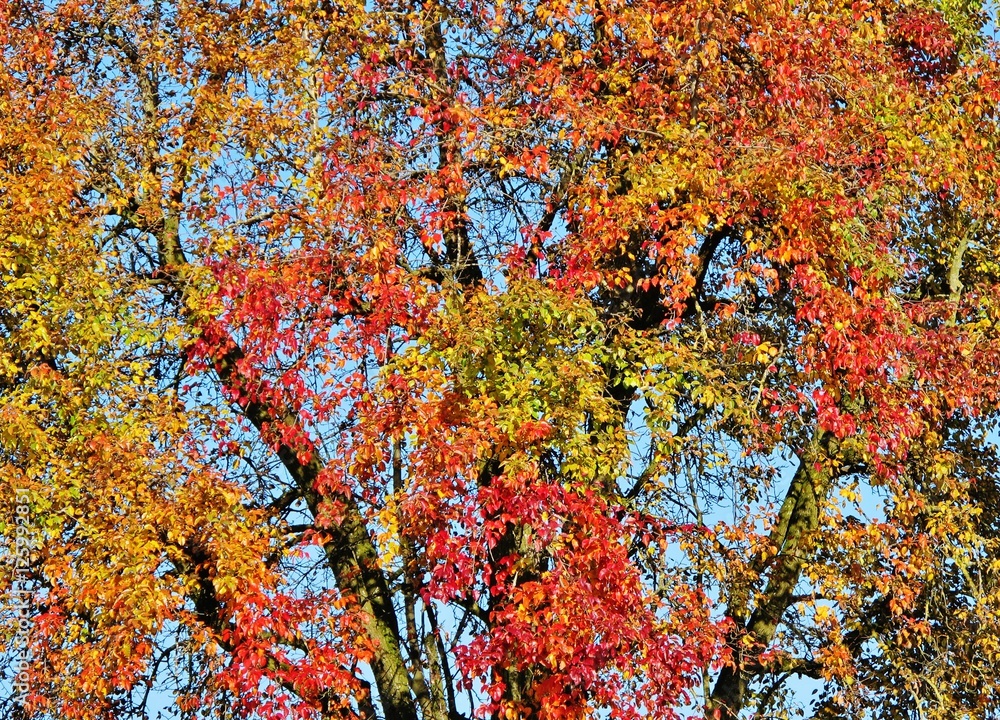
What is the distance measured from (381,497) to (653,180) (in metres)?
4.91

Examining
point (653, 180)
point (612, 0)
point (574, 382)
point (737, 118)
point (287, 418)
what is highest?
point (612, 0)

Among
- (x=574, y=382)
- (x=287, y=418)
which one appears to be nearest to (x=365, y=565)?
(x=287, y=418)

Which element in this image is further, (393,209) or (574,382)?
(393,209)

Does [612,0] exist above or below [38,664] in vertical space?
above

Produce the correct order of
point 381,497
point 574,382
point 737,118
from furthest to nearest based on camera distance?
point 737,118, point 381,497, point 574,382

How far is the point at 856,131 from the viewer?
17.2 m

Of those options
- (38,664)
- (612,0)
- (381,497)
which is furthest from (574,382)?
(38,664)

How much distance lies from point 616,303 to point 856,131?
3.90 metres

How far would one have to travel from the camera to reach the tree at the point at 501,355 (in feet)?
47.0

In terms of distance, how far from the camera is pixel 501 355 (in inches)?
569

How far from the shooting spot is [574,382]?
1430cm

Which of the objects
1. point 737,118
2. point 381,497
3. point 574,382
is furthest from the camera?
point 737,118

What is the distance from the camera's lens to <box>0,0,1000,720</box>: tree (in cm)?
1434

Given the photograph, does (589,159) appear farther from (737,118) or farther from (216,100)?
(216,100)
